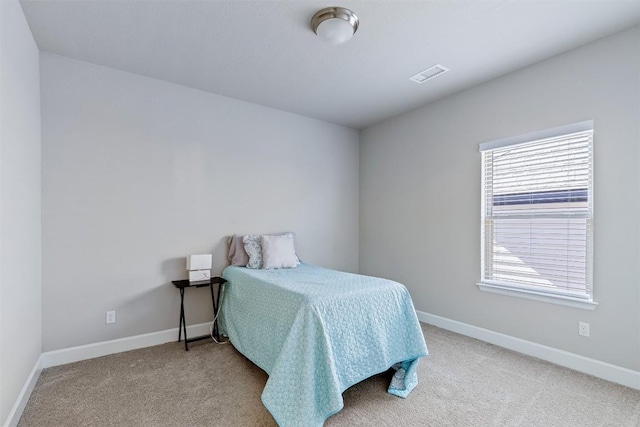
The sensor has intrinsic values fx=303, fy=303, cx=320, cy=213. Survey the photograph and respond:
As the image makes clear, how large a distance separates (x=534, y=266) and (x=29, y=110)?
431 cm

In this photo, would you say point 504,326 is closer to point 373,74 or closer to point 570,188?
point 570,188

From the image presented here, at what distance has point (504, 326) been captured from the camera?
295 cm

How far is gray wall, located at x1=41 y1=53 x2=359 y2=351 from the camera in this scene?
2.60m

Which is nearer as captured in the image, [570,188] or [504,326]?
[570,188]

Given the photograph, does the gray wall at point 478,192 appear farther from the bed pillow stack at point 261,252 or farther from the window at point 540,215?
the bed pillow stack at point 261,252

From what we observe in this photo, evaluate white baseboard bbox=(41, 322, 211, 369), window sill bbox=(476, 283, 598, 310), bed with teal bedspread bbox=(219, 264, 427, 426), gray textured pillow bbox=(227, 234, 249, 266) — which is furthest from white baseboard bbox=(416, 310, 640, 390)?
white baseboard bbox=(41, 322, 211, 369)

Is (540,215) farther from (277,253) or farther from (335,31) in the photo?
(277,253)

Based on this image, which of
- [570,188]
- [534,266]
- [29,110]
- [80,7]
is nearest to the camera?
[80,7]

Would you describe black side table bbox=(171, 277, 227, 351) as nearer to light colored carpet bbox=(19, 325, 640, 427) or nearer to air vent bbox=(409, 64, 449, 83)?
light colored carpet bbox=(19, 325, 640, 427)

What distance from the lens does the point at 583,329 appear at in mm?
2459

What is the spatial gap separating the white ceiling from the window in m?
0.78

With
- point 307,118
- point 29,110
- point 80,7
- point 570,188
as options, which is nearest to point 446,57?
point 570,188

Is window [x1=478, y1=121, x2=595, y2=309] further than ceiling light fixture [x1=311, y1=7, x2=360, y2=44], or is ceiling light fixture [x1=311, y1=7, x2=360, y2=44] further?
window [x1=478, y1=121, x2=595, y2=309]

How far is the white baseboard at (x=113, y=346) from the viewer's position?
2.53 metres
